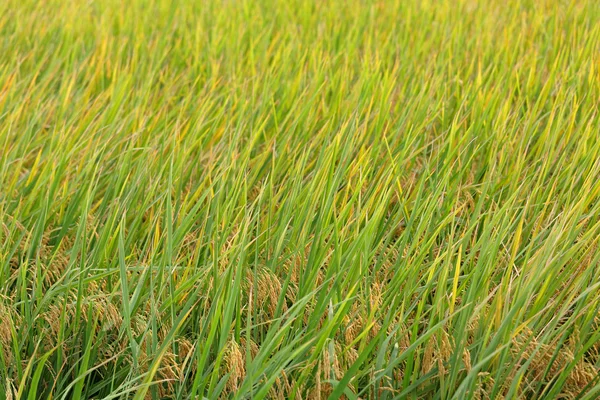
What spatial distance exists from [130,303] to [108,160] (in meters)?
0.76

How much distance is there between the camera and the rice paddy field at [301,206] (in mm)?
1236

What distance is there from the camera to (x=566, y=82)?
7.62 ft

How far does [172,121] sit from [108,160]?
27cm

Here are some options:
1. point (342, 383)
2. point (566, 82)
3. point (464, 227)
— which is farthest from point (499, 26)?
point (342, 383)

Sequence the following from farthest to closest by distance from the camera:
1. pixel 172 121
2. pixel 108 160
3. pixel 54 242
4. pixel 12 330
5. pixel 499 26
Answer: pixel 499 26 < pixel 172 121 < pixel 108 160 < pixel 54 242 < pixel 12 330

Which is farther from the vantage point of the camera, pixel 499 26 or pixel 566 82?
pixel 499 26

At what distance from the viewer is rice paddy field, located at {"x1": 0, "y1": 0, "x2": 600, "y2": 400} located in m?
1.24

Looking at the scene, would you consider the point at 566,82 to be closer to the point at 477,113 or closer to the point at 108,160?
the point at 477,113

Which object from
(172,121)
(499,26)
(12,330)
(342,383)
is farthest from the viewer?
(499,26)

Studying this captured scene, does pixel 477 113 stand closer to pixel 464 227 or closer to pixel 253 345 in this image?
pixel 464 227

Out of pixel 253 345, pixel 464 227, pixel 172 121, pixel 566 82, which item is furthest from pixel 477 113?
pixel 253 345

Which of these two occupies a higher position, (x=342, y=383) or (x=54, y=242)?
(x=342, y=383)

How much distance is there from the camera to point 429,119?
2051mm

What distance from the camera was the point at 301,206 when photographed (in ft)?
5.16
